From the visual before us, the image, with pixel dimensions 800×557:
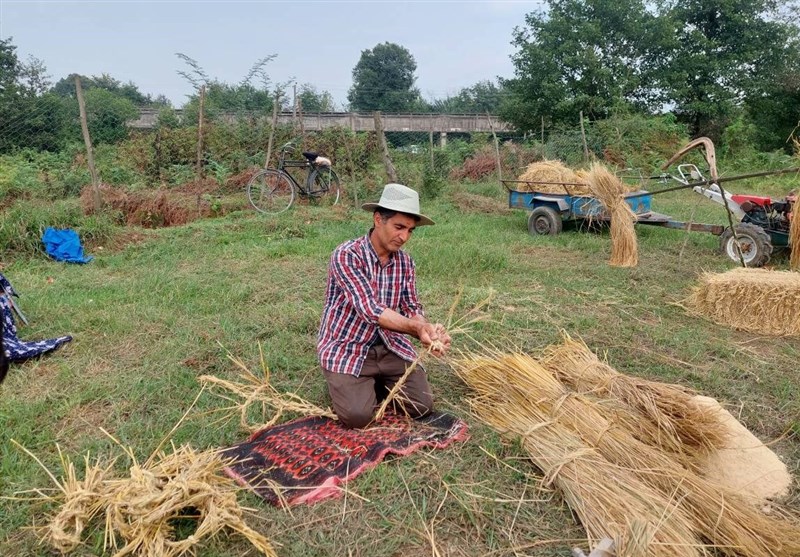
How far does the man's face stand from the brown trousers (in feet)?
1.95

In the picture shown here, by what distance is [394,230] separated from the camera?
268 centimetres

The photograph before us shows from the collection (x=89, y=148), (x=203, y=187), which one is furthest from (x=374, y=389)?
(x=203, y=187)

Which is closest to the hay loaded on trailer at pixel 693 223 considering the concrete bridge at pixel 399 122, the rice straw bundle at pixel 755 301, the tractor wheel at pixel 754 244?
the tractor wheel at pixel 754 244

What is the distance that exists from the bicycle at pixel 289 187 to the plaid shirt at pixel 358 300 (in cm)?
642

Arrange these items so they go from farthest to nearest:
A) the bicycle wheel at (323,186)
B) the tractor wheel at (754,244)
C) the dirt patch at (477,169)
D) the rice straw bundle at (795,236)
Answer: the dirt patch at (477,169), the bicycle wheel at (323,186), the tractor wheel at (754,244), the rice straw bundle at (795,236)

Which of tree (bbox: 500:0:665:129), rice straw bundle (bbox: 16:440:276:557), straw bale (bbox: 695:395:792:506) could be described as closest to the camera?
rice straw bundle (bbox: 16:440:276:557)

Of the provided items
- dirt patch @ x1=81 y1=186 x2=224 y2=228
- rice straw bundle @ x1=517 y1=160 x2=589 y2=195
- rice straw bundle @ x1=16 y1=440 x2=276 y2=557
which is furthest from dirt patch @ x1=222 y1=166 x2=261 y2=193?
rice straw bundle @ x1=16 y1=440 x2=276 y2=557

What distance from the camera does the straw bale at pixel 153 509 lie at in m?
1.75

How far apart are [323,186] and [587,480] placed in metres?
8.24

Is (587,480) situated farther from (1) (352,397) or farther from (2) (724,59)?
(2) (724,59)

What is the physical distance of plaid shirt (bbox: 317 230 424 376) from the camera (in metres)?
2.69

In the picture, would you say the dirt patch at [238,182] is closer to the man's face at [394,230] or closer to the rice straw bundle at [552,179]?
the rice straw bundle at [552,179]

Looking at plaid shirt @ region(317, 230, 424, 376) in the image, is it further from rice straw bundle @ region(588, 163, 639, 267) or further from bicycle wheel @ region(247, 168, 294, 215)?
bicycle wheel @ region(247, 168, 294, 215)

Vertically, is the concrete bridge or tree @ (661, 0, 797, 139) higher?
tree @ (661, 0, 797, 139)
